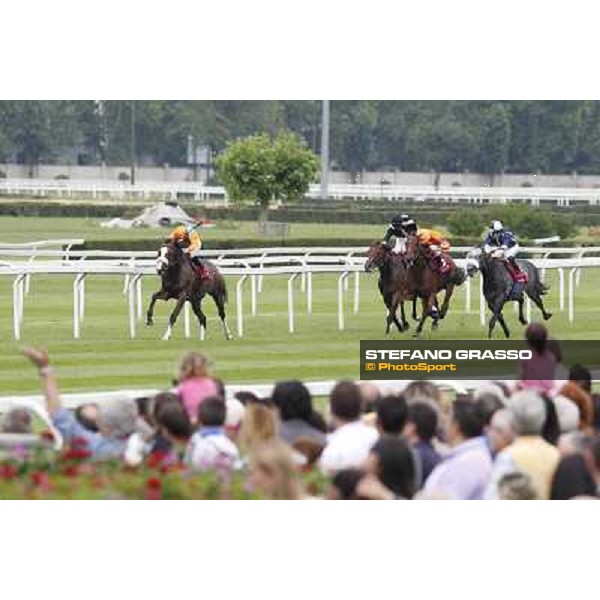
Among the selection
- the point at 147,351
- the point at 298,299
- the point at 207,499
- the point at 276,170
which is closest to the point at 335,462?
the point at 207,499

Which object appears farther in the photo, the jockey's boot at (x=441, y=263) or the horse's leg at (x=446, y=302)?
the jockey's boot at (x=441, y=263)

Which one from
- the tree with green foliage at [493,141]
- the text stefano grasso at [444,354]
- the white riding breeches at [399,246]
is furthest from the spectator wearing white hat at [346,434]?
the tree with green foliage at [493,141]

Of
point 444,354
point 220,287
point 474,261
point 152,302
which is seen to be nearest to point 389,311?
point 474,261

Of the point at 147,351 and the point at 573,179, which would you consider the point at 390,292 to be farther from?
the point at 573,179

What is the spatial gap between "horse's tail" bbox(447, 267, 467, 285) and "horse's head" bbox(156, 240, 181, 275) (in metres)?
2.35

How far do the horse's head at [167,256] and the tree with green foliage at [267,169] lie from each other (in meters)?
8.32

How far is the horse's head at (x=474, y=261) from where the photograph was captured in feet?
64.8

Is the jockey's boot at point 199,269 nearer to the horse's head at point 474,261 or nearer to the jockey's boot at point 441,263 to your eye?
the jockey's boot at point 441,263

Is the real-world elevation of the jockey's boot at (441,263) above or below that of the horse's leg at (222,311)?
above

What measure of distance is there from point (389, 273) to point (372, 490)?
448 inches

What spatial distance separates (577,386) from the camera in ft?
34.4

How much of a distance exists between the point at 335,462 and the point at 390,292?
34.4ft

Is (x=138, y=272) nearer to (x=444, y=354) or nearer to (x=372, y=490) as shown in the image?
(x=444, y=354)
